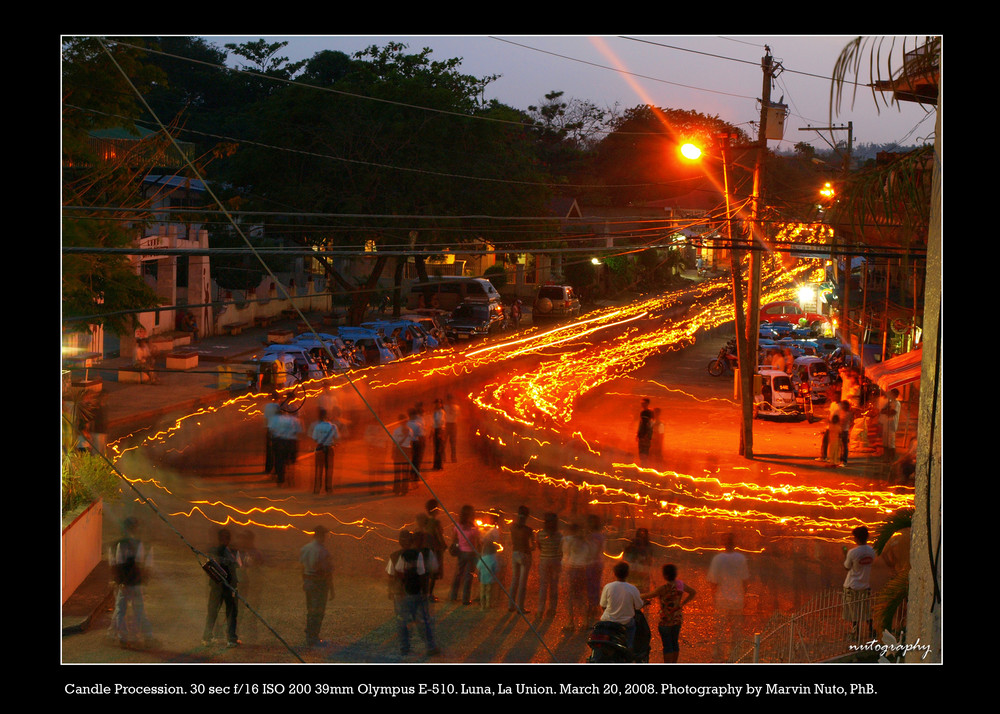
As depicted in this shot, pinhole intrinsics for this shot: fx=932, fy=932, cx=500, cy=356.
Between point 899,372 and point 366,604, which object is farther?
point 899,372

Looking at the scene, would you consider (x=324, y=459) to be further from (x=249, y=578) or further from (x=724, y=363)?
(x=724, y=363)

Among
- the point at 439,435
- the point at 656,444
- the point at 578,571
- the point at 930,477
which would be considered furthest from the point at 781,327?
the point at 930,477

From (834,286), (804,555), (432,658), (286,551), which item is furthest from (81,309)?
(834,286)

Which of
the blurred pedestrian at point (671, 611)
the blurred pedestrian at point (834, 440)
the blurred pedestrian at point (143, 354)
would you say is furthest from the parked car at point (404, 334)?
the blurred pedestrian at point (671, 611)

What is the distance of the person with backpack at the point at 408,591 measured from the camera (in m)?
8.43

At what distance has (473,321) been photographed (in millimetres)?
33188

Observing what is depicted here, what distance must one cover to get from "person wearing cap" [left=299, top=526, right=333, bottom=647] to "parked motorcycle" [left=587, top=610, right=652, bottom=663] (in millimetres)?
2595

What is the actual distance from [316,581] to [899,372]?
13.4m

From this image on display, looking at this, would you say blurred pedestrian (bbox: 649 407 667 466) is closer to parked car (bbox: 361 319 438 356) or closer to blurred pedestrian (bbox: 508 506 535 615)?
blurred pedestrian (bbox: 508 506 535 615)

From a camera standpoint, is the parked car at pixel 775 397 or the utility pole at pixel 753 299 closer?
the utility pole at pixel 753 299

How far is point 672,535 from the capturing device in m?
12.7

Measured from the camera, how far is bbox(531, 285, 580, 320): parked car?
40250mm

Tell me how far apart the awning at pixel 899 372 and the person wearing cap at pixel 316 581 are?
40.3 feet

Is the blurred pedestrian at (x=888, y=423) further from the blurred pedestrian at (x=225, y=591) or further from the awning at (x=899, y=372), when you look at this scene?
the blurred pedestrian at (x=225, y=591)
